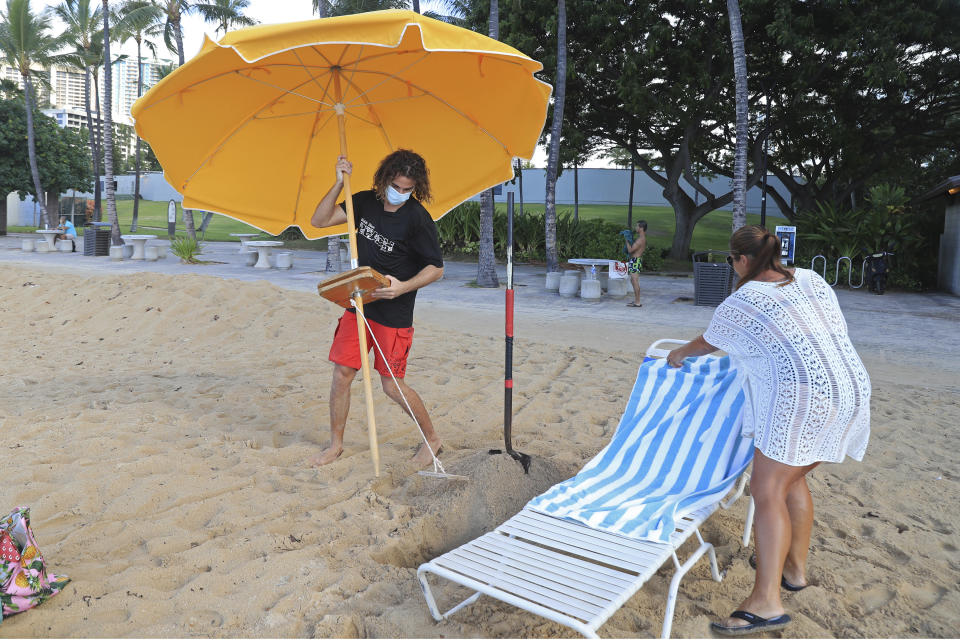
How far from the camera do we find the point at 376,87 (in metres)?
3.90

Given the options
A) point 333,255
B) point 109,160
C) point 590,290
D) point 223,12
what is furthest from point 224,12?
point 590,290

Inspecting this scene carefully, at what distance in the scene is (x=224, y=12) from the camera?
25.7m

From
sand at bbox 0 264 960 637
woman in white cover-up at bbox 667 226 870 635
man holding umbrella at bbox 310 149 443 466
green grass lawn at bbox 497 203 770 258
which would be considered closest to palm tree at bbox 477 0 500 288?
sand at bbox 0 264 960 637

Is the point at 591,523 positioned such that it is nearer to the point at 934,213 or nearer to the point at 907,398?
the point at 907,398

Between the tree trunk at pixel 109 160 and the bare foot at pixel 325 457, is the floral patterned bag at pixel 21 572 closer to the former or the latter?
the bare foot at pixel 325 457

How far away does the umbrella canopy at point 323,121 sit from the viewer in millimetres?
3609

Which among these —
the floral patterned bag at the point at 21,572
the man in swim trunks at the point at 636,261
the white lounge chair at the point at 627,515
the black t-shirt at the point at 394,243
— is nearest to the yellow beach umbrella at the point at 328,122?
the black t-shirt at the point at 394,243

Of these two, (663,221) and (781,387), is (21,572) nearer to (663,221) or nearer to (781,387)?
(781,387)

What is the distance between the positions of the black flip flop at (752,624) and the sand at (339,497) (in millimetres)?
82

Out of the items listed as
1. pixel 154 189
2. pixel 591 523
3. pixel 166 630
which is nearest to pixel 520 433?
pixel 591 523

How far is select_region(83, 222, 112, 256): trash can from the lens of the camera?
2023cm

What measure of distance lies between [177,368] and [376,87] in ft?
12.1

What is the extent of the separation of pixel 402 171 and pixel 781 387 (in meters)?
2.09

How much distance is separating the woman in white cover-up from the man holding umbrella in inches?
66.7
